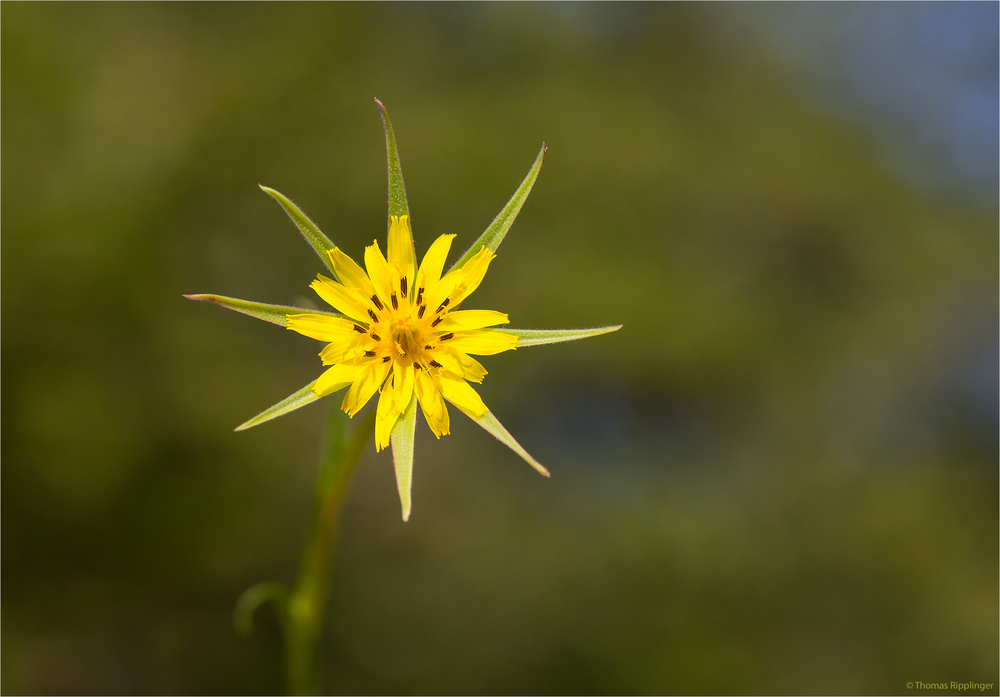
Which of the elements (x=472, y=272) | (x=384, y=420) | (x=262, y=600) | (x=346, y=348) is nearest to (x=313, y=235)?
(x=346, y=348)

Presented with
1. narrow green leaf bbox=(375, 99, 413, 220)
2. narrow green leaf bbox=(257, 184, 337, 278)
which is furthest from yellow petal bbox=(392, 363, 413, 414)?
narrow green leaf bbox=(375, 99, 413, 220)

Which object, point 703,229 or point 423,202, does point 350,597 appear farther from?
point 703,229

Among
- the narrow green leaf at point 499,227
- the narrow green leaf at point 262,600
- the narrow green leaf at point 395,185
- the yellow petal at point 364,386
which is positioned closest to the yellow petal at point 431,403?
the yellow petal at point 364,386

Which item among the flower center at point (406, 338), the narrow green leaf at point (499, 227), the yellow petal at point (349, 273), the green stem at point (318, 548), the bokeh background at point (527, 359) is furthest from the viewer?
the bokeh background at point (527, 359)

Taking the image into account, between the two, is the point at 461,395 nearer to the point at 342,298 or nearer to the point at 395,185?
the point at 342,298

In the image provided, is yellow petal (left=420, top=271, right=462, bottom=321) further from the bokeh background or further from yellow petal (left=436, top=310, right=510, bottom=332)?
the bokeh background

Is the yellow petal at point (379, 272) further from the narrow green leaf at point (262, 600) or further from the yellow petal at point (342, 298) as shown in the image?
the narrow green leaf at point (262, 600)

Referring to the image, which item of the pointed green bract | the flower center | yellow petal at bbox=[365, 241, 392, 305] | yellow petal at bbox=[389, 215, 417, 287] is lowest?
the pointed green bract

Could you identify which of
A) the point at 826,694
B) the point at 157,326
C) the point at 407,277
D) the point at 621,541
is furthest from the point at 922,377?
the point at 157,326
